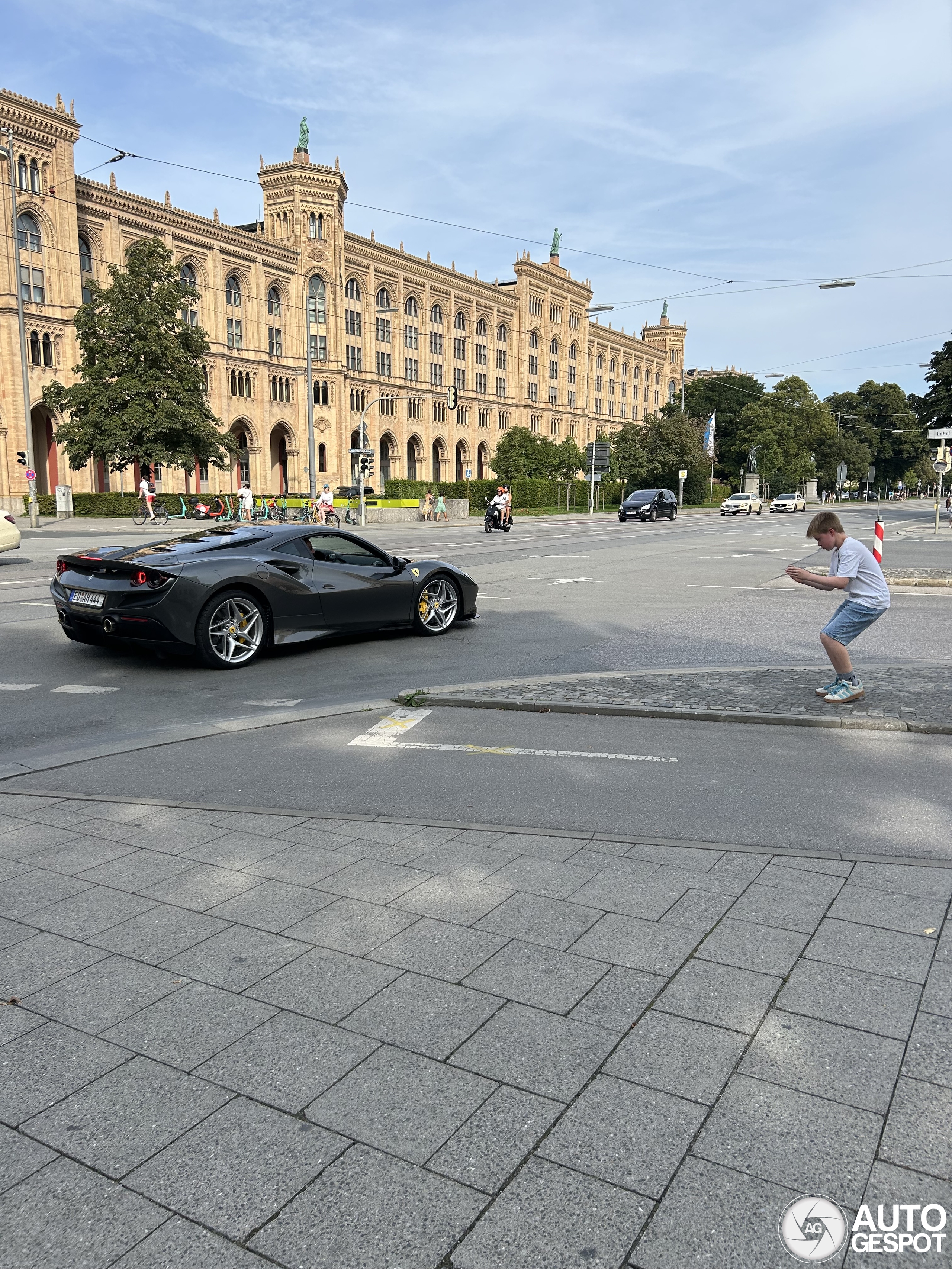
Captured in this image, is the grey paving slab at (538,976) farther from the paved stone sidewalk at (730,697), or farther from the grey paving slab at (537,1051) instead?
the paved stone sidewalk at (730,697)

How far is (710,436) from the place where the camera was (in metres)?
89.1

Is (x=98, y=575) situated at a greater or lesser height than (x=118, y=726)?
greater

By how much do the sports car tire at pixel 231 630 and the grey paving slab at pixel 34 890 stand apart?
4.41m

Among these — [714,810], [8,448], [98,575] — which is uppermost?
[8,448]

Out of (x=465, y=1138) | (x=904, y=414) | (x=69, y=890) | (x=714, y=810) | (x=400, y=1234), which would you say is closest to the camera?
(x=400, y=1234)

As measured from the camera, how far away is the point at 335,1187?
216cm

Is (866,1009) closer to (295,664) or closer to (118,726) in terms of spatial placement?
(118,726)

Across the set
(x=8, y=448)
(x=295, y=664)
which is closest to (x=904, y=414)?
(x=8, y=448)

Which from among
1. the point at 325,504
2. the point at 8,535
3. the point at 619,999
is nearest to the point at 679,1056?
the point at 619,999

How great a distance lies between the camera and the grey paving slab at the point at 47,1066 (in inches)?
97.0

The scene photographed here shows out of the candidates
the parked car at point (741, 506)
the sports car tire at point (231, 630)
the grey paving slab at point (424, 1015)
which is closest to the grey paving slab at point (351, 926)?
the grey paving slab at point (424, 1015)

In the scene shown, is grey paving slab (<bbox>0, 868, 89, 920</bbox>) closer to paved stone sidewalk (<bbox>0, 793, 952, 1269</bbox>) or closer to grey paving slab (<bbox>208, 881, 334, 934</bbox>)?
paved stone sidewalk (<bbox>0, 793, 952, 1269</bbox>)

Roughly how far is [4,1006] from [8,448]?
5397 centimetres

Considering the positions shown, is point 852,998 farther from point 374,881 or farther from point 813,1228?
point 374,881
